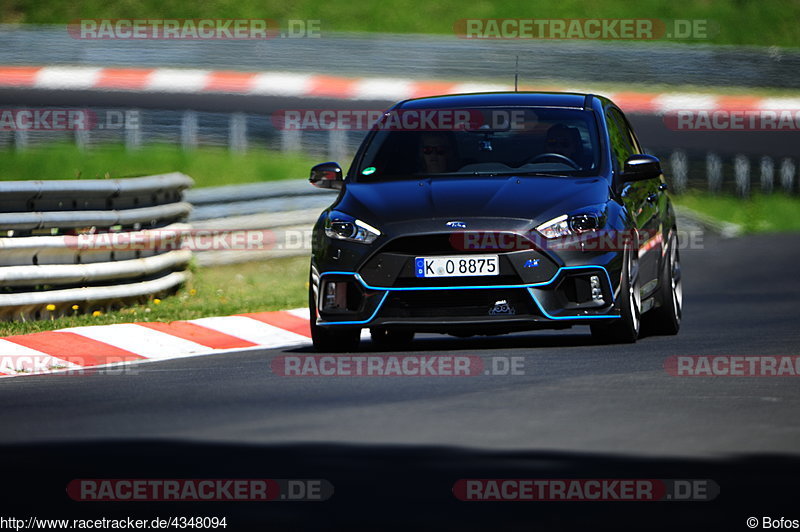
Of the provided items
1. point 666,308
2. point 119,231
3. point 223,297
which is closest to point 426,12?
point 223,297

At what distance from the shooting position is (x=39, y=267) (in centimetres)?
1325

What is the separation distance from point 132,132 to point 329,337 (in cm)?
1188

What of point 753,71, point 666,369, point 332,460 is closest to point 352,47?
point 753,71

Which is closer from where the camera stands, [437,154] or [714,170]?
[437,154]

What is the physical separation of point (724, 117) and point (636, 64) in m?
2.65

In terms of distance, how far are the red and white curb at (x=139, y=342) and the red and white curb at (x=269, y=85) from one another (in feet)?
41.2

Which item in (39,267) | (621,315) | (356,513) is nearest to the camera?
(356,513)

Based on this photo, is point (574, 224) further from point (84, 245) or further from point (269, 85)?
point (269, 85)

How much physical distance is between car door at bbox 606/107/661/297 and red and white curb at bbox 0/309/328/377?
2497 millimetres

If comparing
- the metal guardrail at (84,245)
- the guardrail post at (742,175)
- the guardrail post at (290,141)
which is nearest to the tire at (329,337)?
the metal guardrail at (84,245)

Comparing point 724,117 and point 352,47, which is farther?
point 352,47

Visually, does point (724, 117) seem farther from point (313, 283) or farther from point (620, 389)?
point (620, 389)

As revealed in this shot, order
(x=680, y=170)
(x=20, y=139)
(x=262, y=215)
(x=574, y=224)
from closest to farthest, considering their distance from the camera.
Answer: (x=574, y=224) < (x=262, y=215) < (x=20, y=139) < (x=680, y=170)

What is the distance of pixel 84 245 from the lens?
13.8 metres
